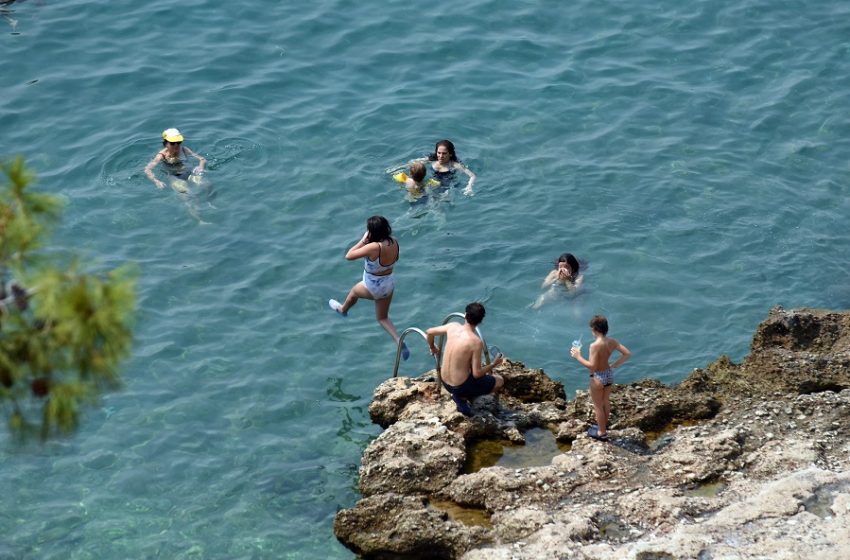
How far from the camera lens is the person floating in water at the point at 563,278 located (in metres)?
16.7

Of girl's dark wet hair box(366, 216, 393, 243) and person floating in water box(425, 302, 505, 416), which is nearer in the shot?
→ person floating in water box(425, 302, 505, 416)

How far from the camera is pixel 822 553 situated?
34.2 feet

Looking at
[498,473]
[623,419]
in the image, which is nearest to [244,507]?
[498,473]

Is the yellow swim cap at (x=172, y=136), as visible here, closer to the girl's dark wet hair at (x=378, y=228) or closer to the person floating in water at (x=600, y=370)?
the girl's dark wet hair at (x=378, y=228)

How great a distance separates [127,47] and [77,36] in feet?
3.61

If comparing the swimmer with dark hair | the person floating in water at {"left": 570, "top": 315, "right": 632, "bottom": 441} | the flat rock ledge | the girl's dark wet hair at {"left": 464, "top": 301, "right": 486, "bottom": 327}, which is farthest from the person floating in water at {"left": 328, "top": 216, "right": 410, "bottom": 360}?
the person floating in water at {"left": 570, "top": 315, "right": 632, "bottom": 441}

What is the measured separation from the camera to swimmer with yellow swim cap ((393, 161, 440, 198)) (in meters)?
18.7

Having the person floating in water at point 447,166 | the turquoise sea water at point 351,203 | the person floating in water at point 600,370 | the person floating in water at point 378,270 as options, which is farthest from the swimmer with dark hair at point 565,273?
the person floating in water at point 600,370

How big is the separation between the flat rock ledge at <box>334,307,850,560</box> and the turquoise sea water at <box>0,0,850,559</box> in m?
1.09

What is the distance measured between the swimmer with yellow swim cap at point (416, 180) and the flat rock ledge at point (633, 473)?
5.25 meters

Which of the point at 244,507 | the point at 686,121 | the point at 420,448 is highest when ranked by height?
the point at 686,121

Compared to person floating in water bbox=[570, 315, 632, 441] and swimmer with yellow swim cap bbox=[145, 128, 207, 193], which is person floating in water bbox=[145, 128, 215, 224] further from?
person floating in water bbox=[570, 315, 632, 441]

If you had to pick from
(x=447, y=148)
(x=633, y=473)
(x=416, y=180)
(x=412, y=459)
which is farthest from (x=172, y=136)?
(x=633, y=473)

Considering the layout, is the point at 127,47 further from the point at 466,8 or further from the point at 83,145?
the point at 466,8
